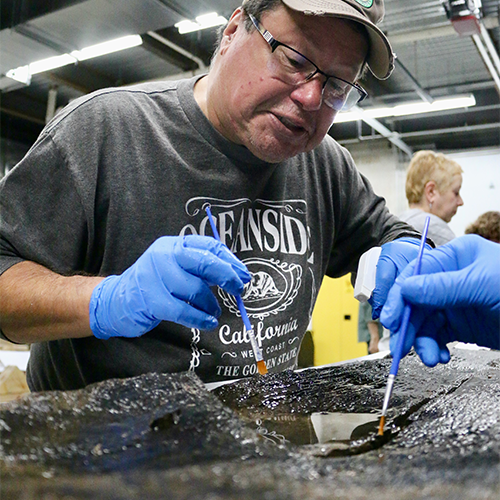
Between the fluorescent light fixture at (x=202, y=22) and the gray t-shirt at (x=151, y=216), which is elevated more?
the fluorescent light fixture at (x=202, y=22)

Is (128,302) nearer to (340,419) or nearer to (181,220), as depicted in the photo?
(181,220)

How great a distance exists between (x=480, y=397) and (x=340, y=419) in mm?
297

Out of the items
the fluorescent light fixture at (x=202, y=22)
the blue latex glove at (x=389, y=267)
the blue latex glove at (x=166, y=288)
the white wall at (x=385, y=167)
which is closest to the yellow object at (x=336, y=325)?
the white wall at (x=385, y=167)

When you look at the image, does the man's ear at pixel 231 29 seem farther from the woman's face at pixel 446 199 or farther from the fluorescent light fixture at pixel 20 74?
the fluorescent light fixture at pixel 20 74

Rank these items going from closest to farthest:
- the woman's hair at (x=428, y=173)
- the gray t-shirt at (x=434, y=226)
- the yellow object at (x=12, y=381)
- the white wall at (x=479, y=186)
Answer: the yellow object at (x=12, y=381)
the gray t-shirt at (x=434, y=226)
the woman's hair at (x=428, y=173)
the white wall at (x=479, y=186)

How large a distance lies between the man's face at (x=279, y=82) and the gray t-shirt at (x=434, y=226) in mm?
1860

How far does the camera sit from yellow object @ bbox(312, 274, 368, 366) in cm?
569

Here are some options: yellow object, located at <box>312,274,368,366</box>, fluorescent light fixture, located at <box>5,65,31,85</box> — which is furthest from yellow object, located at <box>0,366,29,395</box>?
yellow object, located at <box>312,274,368,366</box>

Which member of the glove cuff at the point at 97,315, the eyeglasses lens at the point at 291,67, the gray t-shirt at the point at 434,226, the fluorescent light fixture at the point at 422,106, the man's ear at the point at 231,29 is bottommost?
the gray t-shirt at the point at 434,226

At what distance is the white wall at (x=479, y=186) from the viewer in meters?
7.23

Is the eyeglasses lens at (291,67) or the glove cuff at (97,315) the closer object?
the glove cuff at (97,315)

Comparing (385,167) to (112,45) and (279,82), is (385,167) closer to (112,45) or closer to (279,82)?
(112,45)

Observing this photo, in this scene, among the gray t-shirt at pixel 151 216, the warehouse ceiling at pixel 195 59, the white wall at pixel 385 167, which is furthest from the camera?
the white wall at pixel 385 167

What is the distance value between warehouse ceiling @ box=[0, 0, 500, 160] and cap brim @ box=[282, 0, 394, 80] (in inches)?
93.9
